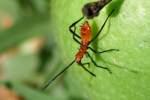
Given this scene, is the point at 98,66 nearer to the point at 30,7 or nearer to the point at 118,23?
the point at 118,23

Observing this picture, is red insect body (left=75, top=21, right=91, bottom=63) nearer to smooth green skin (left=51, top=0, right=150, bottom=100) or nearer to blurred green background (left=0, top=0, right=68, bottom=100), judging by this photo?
smooth green skin (left=51, top=0, right=150, bottom=100)

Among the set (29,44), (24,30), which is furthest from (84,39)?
(29,44)

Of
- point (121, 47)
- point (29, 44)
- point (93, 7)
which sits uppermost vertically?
point (93, 7)

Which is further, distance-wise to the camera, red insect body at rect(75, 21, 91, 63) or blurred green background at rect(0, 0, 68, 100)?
blurred green background at rect(0, 0, 68, 100)

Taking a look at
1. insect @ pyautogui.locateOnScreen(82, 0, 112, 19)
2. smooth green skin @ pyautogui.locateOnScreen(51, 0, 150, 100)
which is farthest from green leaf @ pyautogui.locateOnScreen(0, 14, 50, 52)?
insect @ pyautogui.locateOnScreen(82, 0, 112, 19)

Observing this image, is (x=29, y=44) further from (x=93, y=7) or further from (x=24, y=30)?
(x=93, y=7)
